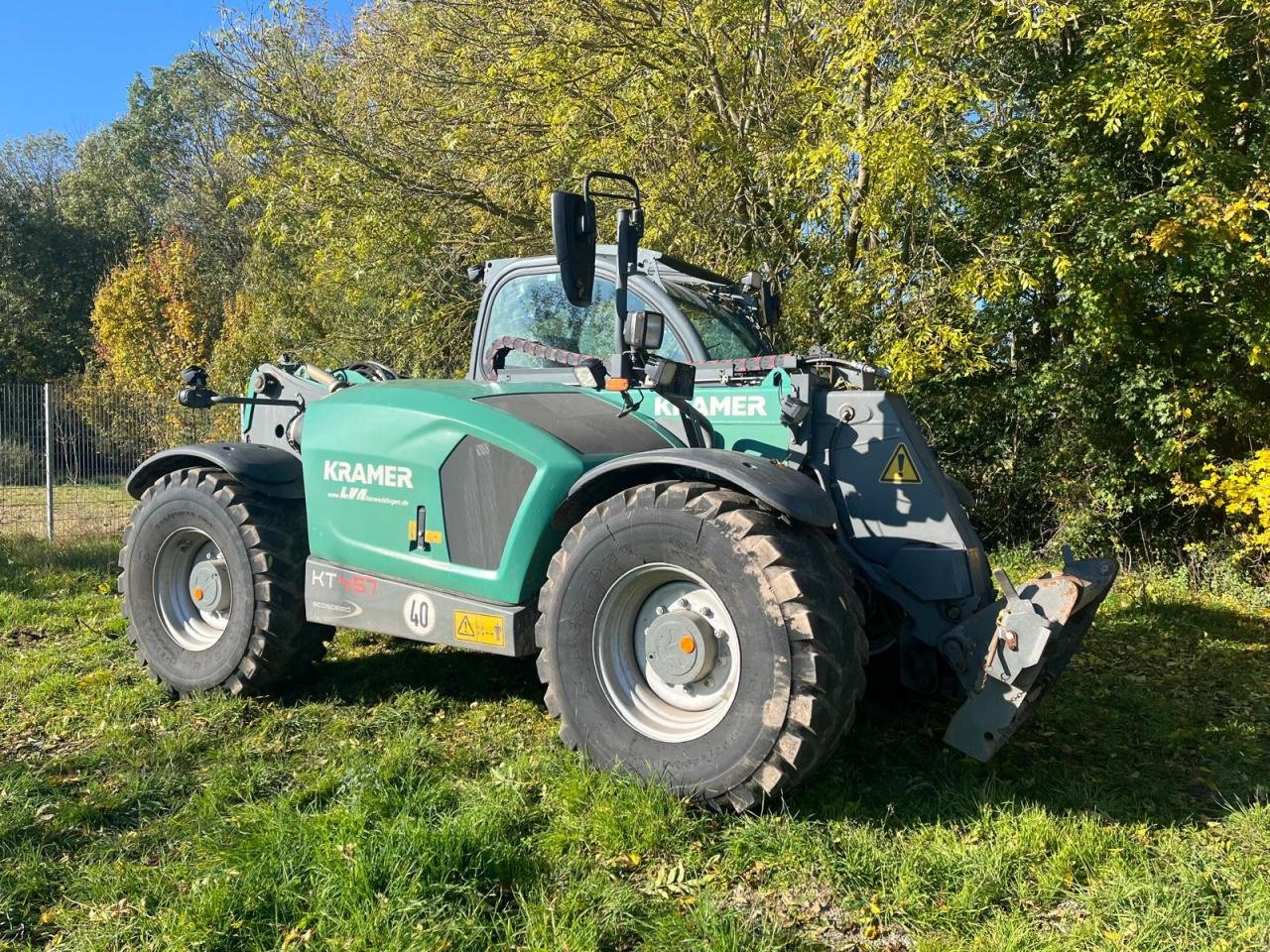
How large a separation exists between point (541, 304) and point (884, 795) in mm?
2935

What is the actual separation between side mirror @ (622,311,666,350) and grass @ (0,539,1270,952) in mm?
1684

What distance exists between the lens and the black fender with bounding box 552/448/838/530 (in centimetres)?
333

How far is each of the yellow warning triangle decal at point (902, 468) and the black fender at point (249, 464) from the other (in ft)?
9.95

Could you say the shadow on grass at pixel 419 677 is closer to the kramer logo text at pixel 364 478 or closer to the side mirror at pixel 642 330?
the kramer logo text at pixel 364 478

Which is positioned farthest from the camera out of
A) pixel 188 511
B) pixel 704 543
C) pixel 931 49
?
pixel 931 49

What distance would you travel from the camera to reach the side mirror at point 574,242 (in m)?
3.55

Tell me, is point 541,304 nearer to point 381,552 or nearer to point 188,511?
point 381,552

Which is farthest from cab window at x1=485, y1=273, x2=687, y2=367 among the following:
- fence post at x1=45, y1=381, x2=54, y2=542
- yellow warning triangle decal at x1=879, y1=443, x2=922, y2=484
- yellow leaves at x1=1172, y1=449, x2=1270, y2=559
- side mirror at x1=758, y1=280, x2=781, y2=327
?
fence post at x1=45, y1=381, x2=54, y2=542

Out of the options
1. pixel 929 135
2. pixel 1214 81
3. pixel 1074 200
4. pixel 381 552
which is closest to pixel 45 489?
pixel 381 552

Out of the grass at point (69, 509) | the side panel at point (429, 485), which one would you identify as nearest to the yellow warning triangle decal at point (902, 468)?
the side panel at point (429, 485)

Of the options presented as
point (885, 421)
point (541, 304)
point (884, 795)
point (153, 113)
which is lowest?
point (884, 795)

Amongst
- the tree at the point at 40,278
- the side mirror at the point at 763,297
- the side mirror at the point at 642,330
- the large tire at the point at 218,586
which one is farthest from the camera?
the tree at the point at 40,278

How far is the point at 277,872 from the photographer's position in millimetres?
3027

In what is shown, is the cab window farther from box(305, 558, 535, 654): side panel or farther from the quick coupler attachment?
the quick coupler attachment
